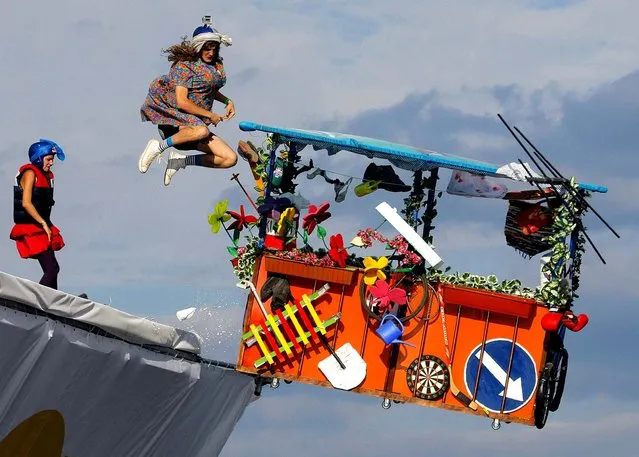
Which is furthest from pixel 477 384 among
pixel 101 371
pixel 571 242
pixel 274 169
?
pixel 101 371

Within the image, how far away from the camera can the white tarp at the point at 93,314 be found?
13.1 m

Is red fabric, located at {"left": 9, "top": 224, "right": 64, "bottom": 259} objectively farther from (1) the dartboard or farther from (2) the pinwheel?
(1) the dartboard

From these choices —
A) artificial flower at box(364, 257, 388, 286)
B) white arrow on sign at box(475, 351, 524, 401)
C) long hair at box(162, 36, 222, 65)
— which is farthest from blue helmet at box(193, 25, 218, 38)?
white arrow on sign at box(475, 351, 524, 401)

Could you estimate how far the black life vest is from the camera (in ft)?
50.5

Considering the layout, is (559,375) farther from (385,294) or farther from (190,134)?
(190,134)

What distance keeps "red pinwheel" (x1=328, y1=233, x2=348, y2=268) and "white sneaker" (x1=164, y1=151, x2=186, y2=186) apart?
2.16 meters

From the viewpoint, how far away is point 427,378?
16.8 metres

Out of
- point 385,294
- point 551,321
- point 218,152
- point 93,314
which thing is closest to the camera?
point 93,314

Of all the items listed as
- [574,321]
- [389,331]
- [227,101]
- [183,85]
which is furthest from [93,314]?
[574,321]

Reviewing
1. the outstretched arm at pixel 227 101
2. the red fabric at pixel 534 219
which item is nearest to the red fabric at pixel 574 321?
the red fabric at pixel 534 219

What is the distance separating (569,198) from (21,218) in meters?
5.98

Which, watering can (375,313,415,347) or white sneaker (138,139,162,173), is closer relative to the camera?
watering can (375,313,415,347)

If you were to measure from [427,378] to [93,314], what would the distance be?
4.17 metres

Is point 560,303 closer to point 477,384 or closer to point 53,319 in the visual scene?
point 477,384
